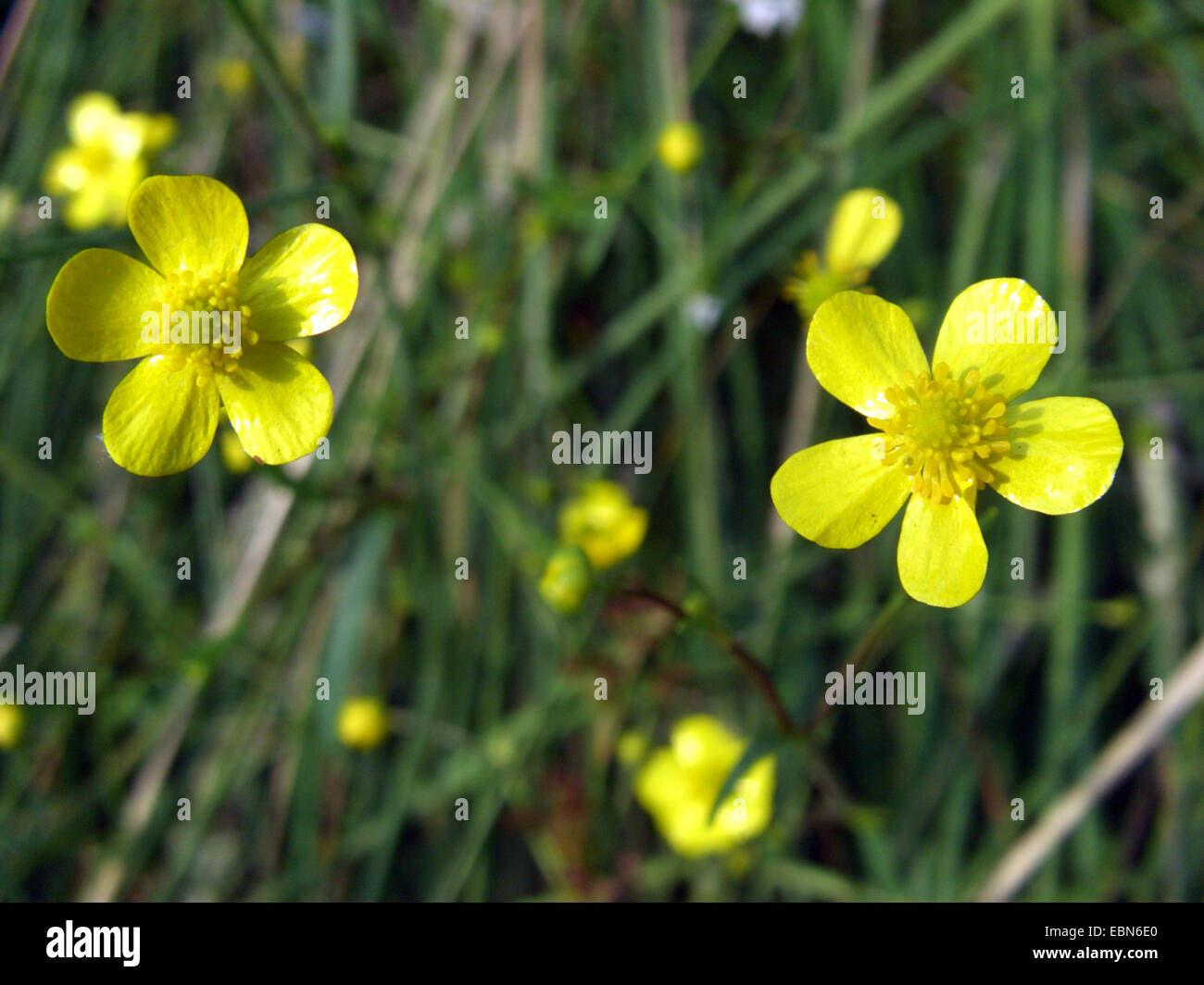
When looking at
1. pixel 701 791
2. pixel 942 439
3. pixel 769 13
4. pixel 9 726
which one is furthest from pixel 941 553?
pixel 9 726

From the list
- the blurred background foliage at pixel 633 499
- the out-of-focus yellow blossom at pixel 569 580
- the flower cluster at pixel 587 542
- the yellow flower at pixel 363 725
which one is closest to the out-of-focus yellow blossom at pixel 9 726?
the blurred background foliage at pixel 633 499

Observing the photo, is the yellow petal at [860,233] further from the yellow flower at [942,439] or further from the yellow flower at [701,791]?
the yellow flower at [701,791]

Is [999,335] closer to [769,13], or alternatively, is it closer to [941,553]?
[941,553]

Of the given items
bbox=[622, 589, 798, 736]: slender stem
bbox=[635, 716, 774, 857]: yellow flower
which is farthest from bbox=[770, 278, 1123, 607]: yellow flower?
bbox=[635, 716, 774, 857]: yellow flower

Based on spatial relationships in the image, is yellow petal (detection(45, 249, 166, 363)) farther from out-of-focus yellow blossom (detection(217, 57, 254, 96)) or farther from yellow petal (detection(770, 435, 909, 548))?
out-of-focus yellow blossom (detection(217, 57, 254, 96))

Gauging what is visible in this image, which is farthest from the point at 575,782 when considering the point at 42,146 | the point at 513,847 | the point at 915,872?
the point at 42,146
